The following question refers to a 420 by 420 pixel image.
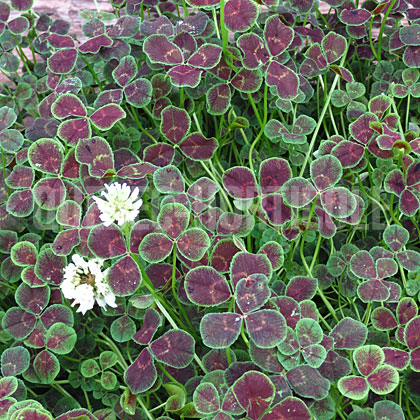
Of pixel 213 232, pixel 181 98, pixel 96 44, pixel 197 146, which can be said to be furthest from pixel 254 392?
pixel 96 44

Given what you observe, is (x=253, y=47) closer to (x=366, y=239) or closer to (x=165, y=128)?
(x=165, y=128)

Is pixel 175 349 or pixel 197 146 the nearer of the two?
pixel 175 349

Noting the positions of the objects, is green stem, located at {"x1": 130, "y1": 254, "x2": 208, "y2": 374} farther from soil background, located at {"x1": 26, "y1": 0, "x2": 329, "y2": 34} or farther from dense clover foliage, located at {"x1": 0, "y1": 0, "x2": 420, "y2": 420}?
soil background, located at {"x1": 26, "y1": 0, "x2": 329, "y2": 34}

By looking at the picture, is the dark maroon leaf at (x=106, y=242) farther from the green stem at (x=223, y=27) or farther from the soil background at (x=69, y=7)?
the soil background at (x=69, y=7)

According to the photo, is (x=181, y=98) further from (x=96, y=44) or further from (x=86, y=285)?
(x=86, y=285)

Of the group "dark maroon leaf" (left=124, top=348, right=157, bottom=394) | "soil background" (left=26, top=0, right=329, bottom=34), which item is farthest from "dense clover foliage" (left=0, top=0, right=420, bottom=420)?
"soil background" (left=26, top=0, right=329, bottom=34)

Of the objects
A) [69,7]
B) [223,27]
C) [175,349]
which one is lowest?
[69,7]

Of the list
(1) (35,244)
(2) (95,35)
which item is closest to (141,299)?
(1) (35,244)
